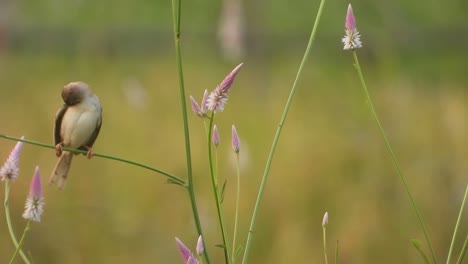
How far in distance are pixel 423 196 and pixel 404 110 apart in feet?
1.29

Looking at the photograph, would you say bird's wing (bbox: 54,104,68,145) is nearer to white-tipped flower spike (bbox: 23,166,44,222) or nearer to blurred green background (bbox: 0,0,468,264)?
white-tipped flower spike (bbox: 23,166,44,222)

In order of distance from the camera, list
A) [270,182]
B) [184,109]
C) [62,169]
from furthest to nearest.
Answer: [270,182] < [62,169] < [184,109]

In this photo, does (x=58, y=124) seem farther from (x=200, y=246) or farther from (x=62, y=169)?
(x=200, y=246)

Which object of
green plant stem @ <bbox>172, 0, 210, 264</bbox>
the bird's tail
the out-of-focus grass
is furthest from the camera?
the out-of-focus grass

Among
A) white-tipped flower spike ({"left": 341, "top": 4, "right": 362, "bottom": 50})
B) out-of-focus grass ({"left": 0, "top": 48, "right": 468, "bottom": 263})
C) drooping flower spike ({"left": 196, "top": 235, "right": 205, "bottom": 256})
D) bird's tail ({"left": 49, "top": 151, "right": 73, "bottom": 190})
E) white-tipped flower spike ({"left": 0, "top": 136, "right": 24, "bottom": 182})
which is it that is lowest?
out-of-focus grass ({"left": 0, "top": 48, "right": 468, "bottom": 263})

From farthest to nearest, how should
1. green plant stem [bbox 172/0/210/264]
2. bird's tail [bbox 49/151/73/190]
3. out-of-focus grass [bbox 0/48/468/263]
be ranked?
1. out-of-focus grass [bbox 0/48/468/263]
2. bird's tail [bbox 49/151/73/190]
3. green plant stem [bbox 172/0/210/264]

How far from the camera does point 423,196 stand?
304 centimetres

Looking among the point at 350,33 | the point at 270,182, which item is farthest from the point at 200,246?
the point at 270,182

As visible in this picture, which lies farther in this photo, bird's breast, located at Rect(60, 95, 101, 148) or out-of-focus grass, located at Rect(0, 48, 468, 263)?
out-of-focus grass, located at Rect(0, 48, 468, 263)

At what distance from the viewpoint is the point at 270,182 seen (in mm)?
3182

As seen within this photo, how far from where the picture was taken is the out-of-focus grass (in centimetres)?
287

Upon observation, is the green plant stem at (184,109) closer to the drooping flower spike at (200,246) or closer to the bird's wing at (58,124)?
Result: the drooping flower spike at (200,246)

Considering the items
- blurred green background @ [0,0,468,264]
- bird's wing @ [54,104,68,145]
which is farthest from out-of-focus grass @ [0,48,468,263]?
bird's wing @ [54,104,68,145]

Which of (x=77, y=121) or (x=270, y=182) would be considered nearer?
(x=77, y=121)
